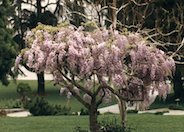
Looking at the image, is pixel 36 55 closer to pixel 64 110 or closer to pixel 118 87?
pixel 118 87

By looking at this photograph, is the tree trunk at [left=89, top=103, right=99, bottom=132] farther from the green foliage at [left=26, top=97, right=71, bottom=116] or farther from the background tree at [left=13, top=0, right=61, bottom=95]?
the background tree at [left=13, top=0, right=61, bottom=95]

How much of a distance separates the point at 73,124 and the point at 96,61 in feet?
20.4

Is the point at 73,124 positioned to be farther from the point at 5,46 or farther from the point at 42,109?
the point at 5,46

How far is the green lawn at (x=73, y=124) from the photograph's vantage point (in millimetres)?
14764

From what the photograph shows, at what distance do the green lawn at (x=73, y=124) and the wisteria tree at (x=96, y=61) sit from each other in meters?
3.58

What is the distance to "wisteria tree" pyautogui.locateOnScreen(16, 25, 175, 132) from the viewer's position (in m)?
9.65

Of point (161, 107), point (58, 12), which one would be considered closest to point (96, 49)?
point (161, 107)

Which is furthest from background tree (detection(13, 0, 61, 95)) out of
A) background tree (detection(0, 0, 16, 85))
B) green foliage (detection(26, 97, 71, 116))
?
green foliage (detection(26, 97, 71, 116))

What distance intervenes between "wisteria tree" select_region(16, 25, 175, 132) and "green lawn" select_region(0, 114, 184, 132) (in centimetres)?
358

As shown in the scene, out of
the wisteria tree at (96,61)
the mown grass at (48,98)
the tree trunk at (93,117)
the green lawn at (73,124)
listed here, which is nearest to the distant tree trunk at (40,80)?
the mown grass at (48,98)

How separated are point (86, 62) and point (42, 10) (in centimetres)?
2845

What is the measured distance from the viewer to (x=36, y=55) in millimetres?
9758

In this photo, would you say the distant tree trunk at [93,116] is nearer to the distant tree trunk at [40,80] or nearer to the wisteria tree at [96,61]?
the wisteria tree at [96,61]

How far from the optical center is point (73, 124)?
15617 mm
